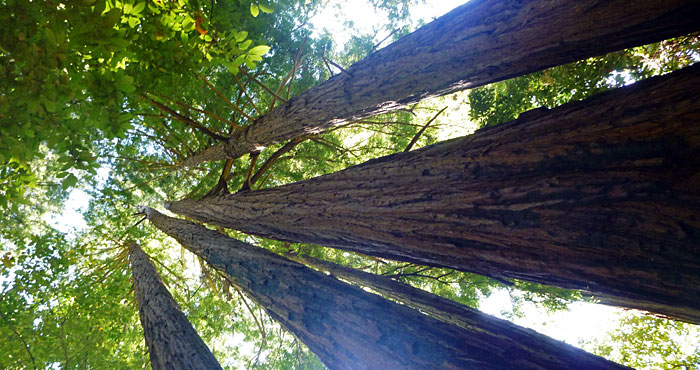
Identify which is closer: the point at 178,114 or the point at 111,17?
the point at 111,17

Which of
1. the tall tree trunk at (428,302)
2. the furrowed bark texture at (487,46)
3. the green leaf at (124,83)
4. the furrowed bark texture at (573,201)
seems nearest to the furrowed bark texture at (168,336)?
the tall tree trunk at (428,302)

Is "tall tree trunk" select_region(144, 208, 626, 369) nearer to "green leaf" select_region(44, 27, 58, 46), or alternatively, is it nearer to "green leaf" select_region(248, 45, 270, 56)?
"green leaf" select_region(248, 45, 270, 56)

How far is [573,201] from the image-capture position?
143cm

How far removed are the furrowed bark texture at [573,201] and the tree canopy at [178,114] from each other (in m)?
0.41

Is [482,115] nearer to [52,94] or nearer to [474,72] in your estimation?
[474,72]

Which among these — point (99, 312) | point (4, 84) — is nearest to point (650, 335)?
point (4, 84)

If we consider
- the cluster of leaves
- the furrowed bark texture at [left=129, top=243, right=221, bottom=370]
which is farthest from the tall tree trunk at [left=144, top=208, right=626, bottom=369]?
the cluster of leaves

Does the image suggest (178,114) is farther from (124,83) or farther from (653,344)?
(653,344)

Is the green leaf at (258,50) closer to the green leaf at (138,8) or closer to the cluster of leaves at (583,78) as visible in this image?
the green leaf at (138,8)

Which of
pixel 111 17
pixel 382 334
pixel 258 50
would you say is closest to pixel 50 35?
pixel 111 17

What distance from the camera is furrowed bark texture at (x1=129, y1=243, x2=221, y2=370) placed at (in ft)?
8.63

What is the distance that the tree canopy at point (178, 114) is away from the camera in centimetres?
186

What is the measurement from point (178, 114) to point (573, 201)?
4362 millimetres

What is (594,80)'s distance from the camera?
12.0 feet
